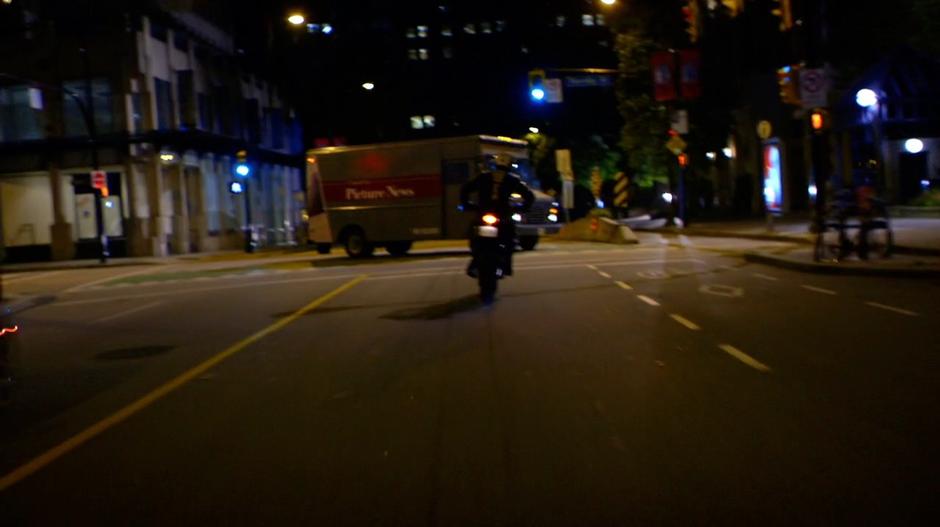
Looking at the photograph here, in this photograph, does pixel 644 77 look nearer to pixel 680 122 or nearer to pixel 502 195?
pixel 680 122

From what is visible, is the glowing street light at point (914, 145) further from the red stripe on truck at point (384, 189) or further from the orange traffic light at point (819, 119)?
the red stripe on truck at point (384, 189)

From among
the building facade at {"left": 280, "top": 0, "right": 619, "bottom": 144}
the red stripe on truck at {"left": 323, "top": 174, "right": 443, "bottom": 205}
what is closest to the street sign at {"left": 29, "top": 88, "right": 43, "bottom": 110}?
the red stripe on truck at {"left": 323, "top": 174, "right": 443, "bottom": 205}

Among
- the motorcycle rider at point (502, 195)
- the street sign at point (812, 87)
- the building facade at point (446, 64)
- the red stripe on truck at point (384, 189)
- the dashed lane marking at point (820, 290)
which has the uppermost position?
the building facade at point (446, 64)

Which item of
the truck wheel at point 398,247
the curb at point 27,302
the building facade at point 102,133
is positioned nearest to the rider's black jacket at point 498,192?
the curb at point 27,302

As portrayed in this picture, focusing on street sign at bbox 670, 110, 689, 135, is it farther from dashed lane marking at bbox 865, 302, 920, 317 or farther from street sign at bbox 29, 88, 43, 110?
dashed lane marking at bbox 865, 302, 920, 317

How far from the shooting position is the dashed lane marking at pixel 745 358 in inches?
403

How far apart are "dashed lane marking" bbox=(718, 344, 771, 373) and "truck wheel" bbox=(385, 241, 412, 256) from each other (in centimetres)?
2089

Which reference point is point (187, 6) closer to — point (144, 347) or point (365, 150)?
point (365, 150)

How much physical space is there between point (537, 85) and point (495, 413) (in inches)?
1019

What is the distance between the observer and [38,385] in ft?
36.8

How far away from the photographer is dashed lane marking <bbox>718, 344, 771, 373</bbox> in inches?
403

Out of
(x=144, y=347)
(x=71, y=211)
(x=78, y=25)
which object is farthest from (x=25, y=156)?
(x=144, y=347)

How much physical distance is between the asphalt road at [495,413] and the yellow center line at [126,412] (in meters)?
0.03

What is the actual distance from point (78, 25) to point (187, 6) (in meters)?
6.59
